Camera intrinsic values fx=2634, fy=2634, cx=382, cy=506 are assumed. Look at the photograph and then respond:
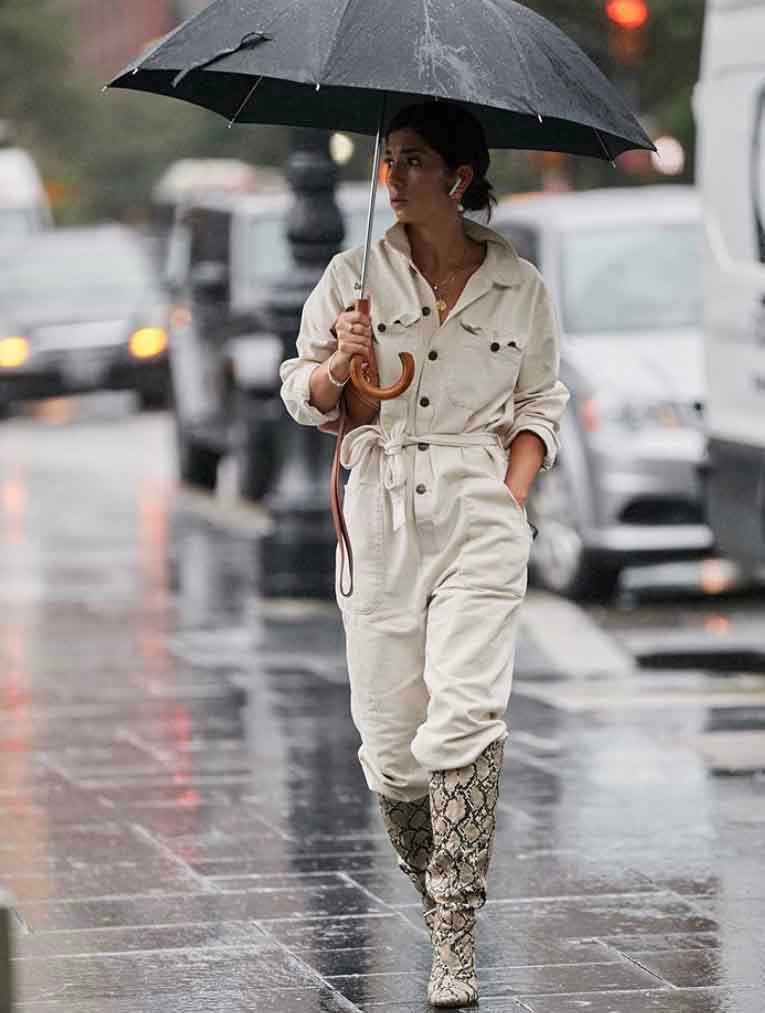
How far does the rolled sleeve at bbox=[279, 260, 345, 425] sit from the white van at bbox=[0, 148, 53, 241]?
2905 centimetres

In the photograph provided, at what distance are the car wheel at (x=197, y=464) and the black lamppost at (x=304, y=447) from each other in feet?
20.4

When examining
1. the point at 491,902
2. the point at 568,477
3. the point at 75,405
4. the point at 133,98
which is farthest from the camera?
the point at 133,98

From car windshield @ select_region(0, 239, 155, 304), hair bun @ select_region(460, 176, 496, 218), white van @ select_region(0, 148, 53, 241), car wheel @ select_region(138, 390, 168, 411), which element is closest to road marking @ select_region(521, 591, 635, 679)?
hair bun @ select_region(460, 176, 496, 218)

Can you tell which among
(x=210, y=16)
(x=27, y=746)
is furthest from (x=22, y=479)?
(x=210, y=16)

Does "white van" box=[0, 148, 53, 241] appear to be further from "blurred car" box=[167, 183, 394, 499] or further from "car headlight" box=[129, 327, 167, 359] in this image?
"blurred car" box=[167, 183, 394, 499]

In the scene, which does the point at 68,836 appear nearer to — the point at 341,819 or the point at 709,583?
the point at 341,819

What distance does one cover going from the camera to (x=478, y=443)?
5508 mm

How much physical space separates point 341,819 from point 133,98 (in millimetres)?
64547

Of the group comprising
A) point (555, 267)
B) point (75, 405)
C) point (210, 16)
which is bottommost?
point (75, 405)

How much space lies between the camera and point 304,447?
13.1 metres

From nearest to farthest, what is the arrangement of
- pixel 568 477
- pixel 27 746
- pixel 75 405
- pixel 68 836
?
pixel 68 836 → pixel 27 746 → pixel 568 477 → pixel 75 405

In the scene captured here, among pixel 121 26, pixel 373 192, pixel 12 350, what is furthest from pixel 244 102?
pixel 121 26

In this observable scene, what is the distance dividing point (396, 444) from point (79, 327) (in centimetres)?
2148

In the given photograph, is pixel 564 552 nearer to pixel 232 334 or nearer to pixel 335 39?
pixel 232 334
